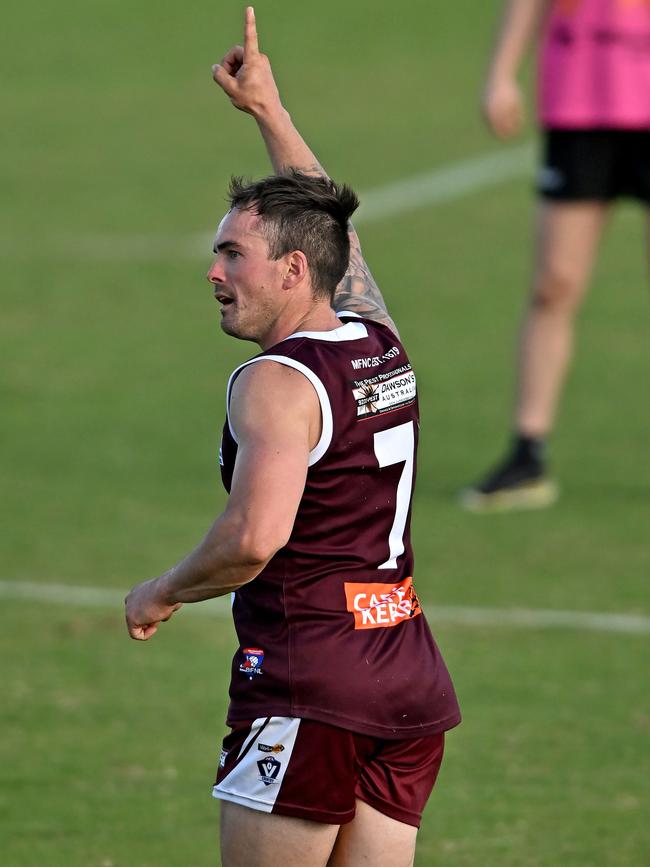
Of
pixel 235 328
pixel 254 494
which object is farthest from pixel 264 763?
pixel 235 328

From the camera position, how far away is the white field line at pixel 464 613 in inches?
272

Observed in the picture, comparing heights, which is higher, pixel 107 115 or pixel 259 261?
pixel 259 261

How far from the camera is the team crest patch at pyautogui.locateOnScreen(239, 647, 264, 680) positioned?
3.71 meters

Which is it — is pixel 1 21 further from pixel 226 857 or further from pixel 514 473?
pixel 226 857

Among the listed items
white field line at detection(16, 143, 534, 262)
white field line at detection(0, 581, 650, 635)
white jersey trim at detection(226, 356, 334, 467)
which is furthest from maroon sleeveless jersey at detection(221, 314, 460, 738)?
white field line at detection(16, 143, 534, 262)

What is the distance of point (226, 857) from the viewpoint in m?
3.69

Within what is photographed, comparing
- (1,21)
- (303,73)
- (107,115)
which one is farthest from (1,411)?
(1,21)

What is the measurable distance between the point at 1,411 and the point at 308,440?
661 cm

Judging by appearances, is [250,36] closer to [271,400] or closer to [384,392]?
[384,392]

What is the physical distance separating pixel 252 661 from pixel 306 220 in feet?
2.95

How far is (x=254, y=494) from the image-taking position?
3449mm

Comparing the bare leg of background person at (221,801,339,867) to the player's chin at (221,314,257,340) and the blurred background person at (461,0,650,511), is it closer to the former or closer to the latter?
the player's chin at (221,314,257,340)

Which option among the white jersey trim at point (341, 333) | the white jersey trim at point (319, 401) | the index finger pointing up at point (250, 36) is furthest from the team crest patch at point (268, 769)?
the index finger pointing up at point (250, 36)

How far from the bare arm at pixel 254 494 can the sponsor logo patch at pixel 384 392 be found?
125 mm
